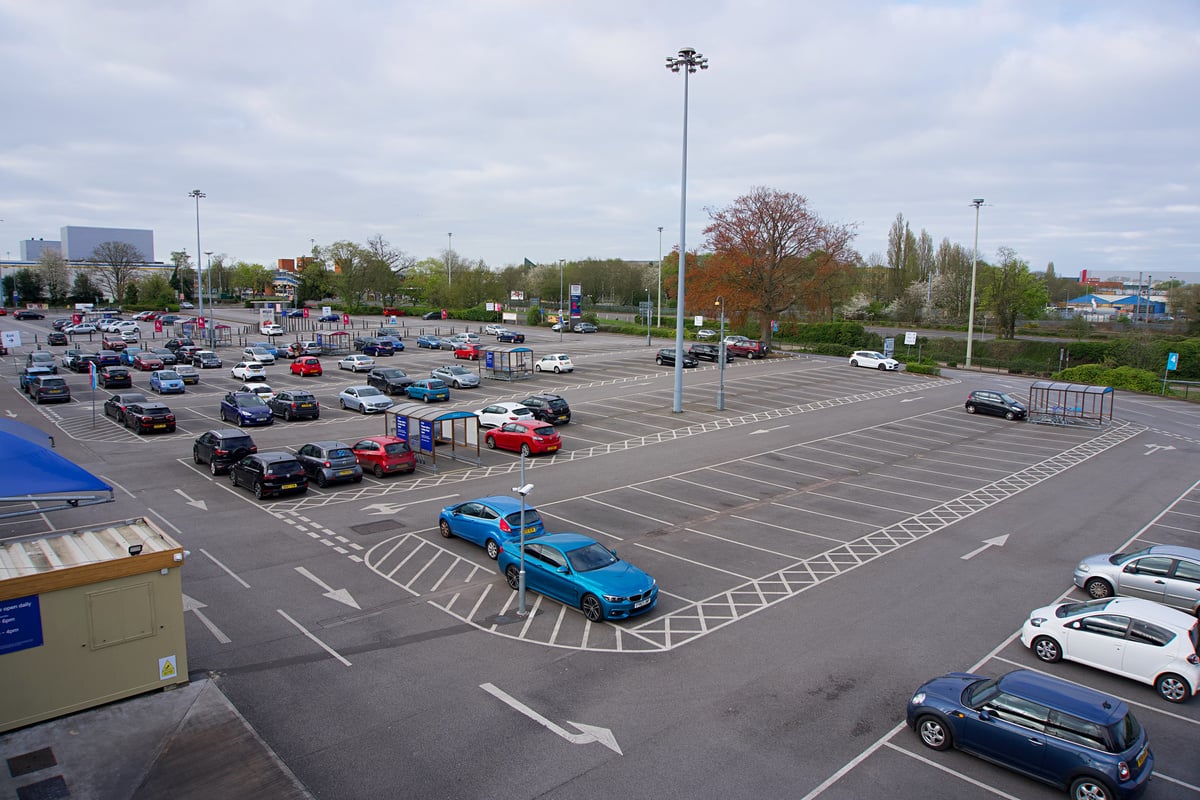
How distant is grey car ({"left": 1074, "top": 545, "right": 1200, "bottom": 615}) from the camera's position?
49.5 ft

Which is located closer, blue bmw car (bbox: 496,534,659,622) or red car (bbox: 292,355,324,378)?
blue bmw car (bbox: 496,534,659,622)

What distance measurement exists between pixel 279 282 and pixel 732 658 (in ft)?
570

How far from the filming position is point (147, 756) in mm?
9906

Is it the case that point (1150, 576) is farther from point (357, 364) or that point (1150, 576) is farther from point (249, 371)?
point (249, 371)

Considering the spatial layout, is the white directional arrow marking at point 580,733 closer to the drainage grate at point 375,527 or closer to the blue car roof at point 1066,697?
the blue car roof at point 1066,697

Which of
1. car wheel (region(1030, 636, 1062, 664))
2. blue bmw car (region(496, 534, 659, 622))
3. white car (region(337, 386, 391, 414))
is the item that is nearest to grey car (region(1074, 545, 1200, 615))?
car wheel (region(1030, 636, 1062, 664))

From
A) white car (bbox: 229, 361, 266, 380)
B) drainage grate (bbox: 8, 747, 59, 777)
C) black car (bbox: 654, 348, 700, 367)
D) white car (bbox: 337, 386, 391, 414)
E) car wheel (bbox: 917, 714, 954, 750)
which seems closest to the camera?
drainage grate (bbox: 8, 747, 59, 777)

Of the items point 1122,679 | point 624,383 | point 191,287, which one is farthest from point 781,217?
point 191,287

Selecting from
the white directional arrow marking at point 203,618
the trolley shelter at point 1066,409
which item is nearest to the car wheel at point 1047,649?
the white directional arrow marking at point 203,618

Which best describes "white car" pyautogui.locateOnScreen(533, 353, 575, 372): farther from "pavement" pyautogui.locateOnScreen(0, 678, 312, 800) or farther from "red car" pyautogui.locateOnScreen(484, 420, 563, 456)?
"pavement" pyautogui.locateOnScreen(0, 678, 312, 800)

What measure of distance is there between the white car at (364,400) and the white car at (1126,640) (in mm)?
30074

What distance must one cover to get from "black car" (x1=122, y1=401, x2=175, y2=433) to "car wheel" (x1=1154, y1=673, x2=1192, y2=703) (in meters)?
34.5

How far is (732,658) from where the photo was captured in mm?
13133

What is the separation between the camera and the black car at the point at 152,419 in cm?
3197
